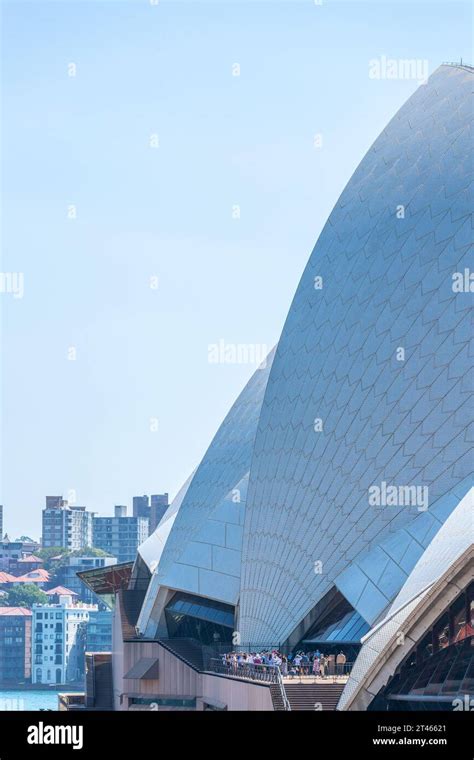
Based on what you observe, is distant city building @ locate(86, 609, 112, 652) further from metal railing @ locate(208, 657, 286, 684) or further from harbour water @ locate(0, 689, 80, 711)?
metal railing @ locate(208, 657, 286, 684)

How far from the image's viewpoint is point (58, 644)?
151 m

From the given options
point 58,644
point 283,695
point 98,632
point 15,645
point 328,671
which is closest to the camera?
point 283,695

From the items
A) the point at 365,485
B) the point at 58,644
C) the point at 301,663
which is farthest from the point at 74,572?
the point at 301,663

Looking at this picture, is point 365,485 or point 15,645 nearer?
point 365,485

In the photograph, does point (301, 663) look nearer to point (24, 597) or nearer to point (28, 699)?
point (28, 699)

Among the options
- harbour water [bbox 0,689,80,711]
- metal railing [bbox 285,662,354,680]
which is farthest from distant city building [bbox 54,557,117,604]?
metal railing [bbox 285,662,354,680]

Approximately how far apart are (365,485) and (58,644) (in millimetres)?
121250

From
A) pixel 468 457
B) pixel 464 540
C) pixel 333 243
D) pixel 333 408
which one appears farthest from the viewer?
pixel 333 243

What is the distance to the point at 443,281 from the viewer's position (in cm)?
3400

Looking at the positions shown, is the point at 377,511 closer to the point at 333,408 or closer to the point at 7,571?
the point at 333,408

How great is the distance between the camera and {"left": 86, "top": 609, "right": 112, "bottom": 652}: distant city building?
15325 cm

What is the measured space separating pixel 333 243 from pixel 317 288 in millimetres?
1357
